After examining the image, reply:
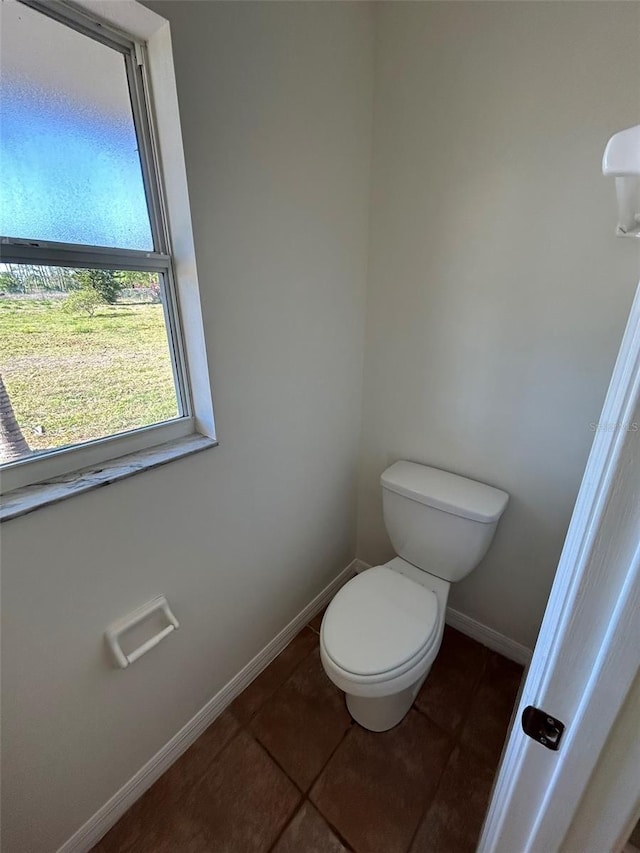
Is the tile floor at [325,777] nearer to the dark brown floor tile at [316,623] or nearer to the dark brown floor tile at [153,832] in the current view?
the dark brown floor tile at [153,832]

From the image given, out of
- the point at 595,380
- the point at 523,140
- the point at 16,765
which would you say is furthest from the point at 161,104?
the point at 16,765

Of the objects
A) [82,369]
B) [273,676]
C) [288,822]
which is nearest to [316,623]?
[273,676]

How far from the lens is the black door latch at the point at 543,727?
1.50ft

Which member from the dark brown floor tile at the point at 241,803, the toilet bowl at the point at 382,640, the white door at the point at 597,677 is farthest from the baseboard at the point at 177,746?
the white door at the point at 597,677

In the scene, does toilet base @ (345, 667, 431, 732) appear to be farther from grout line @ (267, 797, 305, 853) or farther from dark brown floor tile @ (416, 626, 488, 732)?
grout line @ (267, 797, 305, 853)

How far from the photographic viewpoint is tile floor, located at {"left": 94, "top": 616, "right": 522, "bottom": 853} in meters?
1.03

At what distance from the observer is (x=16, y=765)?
824 mm

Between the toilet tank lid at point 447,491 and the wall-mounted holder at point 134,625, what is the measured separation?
0.85 metres

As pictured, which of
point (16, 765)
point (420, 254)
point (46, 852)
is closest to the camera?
point (16, 765)

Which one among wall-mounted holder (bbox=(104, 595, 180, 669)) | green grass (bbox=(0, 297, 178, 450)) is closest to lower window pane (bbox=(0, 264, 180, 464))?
green grass (bbox=(0, 297, 178, 450))

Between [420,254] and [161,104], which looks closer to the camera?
[161,104]

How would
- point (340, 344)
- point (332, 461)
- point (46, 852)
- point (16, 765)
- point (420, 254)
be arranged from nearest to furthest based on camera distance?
point (16, 765) < point (46, 852) < point (420, 254) < point (340, 344) < point (332, 461)

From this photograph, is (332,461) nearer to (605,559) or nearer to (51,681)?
(51,681)

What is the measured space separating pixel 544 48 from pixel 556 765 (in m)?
1.57
